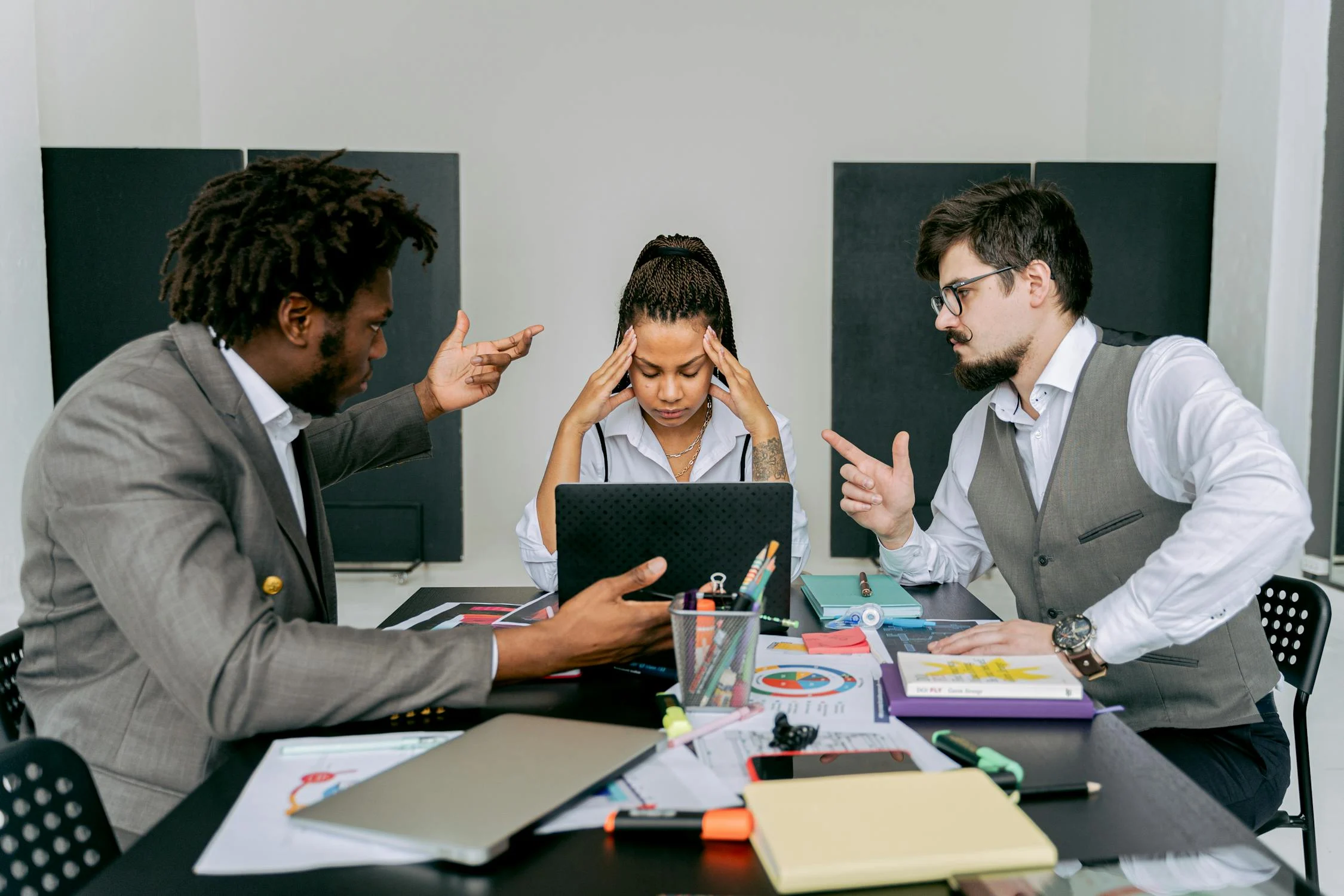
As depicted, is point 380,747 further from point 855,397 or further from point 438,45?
point 438,45

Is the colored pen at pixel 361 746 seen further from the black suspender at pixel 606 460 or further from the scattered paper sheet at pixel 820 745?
the black suspender at pixel 606 460

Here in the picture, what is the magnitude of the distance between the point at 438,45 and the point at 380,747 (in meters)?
4.98

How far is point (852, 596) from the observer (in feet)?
5.44

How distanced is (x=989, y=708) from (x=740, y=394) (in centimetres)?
118

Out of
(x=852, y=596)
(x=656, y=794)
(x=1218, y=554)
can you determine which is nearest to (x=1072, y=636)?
(x=1218, y=554)

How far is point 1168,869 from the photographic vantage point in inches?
34.4

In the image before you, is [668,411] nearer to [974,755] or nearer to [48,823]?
[974,755]

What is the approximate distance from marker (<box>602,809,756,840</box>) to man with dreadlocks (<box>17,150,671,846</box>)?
1.07 ft

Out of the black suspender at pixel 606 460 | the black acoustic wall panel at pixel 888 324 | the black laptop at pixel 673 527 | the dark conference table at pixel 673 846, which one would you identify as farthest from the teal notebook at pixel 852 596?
the black acoustic wall panel at pixel 888 324

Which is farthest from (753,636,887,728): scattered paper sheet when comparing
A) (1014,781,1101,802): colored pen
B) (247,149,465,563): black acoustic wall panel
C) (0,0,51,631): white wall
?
(0,0,51,631): white wall

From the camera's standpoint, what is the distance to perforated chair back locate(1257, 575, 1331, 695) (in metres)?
1.69

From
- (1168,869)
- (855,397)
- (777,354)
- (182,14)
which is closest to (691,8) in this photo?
(777,354)

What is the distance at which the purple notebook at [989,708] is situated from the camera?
115 centimetres

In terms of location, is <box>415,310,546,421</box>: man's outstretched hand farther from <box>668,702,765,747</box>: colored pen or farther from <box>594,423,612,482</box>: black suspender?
<box>668,702,765,747</box>: colored pen
